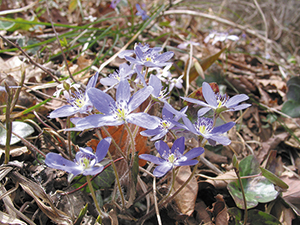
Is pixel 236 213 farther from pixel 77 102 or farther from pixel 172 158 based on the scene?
pixel 77 102

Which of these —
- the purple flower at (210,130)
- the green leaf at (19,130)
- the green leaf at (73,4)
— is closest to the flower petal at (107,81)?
the purple flower at (210,130)

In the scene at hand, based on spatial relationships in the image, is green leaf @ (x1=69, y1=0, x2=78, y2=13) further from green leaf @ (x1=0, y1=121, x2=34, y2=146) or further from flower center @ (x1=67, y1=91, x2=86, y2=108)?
flower center @ (x1=67, y1=91, x2=86, y2=108)

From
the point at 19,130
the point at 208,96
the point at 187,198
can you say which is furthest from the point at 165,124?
the point at 19,130

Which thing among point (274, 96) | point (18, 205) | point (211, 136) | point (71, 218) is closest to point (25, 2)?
point (18, 205)

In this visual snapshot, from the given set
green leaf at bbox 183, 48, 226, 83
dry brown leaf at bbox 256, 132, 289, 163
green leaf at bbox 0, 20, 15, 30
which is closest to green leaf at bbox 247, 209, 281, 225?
dry brown leaf at bbox 256, 132, 289, 163

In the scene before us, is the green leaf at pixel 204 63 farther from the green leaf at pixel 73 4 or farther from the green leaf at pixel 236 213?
the green leaf at pixel 73 4

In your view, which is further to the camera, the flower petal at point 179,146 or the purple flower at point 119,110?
the flower petal at point 179,146

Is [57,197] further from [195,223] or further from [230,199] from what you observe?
[230,199]
